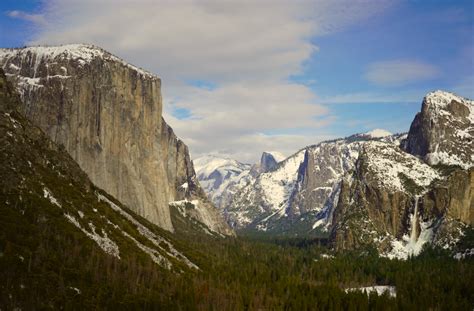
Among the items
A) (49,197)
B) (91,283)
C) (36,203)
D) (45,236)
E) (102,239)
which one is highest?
(49,197)

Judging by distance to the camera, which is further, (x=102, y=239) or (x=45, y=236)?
(x=102, y=239)

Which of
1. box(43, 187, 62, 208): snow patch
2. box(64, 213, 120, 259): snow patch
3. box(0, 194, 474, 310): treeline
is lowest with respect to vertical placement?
box(0, 194, 474, 310): treeline

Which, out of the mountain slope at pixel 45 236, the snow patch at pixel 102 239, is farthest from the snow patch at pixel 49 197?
the snow patch at pixel 102 239

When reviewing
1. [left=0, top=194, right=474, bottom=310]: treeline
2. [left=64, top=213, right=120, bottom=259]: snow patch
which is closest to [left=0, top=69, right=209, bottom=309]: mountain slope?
[left=64, top=213, right=120, bottom=259]: snow patch

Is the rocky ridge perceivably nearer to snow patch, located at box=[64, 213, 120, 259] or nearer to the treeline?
snow patch, located at box=[64, 213, 120, 259]

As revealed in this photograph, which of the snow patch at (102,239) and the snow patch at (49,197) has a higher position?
the snow patch at (49,197)

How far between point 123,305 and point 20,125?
270 feet

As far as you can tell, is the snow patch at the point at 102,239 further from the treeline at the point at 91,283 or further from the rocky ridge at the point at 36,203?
the treeline at the point at 91,283

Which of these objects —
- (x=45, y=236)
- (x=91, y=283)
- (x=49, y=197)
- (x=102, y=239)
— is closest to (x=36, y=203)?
(x=49, y=197)

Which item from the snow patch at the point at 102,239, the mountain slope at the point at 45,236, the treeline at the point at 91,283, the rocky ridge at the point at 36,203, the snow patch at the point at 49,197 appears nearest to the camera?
the treeline at the point at 91,283

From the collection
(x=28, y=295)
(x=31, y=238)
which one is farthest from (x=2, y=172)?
(x=28, y=295)

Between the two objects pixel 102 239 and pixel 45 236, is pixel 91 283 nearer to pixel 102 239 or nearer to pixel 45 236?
pixel 45 236

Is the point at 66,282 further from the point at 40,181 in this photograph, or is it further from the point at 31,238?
the point at 40,181

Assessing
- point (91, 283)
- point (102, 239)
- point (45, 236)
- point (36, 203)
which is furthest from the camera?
point (102, 239)
